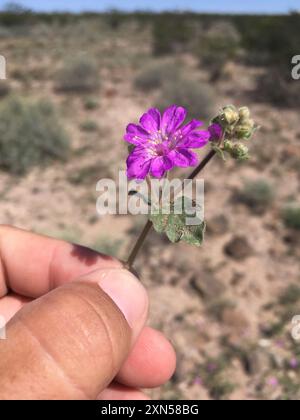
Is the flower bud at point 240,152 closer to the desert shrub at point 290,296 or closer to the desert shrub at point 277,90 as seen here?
the desert shrub at point 290,296

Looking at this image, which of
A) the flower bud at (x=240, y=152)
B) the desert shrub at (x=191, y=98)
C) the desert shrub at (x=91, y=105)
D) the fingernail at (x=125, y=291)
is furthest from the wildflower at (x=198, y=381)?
the desert shrub at (x=91, y=105)

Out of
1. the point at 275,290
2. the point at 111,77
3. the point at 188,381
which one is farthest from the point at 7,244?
the point at 111,77

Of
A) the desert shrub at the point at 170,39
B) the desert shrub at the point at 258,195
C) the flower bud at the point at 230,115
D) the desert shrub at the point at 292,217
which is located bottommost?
the desert shrub at the point at 292,217

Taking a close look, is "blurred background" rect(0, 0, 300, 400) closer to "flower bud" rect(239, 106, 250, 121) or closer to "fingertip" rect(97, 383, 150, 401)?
"fingertip" rect(97, 383, 150, 401)

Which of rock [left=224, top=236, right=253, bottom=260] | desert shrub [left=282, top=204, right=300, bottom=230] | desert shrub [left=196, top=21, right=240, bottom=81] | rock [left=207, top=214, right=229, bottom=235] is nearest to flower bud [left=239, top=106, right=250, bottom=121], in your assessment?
rock [left=224, top=236, right=253, bottom=260]

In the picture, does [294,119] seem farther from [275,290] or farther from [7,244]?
[7,244]
